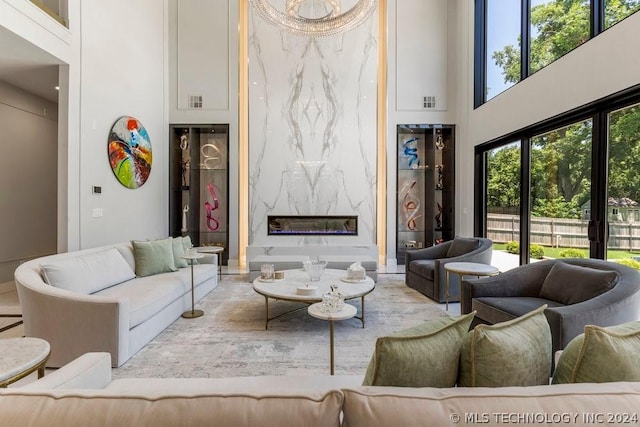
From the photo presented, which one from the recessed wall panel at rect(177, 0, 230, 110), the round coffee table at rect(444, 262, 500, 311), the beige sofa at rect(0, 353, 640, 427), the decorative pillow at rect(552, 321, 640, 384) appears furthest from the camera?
the recessed wall panel at rect(177, 0, 230, 110)

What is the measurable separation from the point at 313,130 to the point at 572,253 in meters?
4.64

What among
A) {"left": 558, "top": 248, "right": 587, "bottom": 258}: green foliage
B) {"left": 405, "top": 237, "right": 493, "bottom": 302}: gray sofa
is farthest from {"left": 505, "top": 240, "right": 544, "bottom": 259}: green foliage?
{"left": 405, "top": 237, "right": 493, "bottom": 302}: gray sofa

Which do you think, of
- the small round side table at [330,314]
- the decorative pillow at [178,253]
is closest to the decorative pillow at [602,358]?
the small round side table at [330,314]

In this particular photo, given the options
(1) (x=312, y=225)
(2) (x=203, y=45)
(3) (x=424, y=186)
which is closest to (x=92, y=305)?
(1) (x=312, y=225)

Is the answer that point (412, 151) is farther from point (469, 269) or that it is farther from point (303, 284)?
point (303, 284)

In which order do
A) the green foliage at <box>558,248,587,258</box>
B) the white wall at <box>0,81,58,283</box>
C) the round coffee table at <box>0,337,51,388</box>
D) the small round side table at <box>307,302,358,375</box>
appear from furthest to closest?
the white wall at <box>0,81,58,283</box>
the green foliage at <box>558,248,587,258</box>
the small round side table at <box>307,302,358,375</box>
the round coffee table at <box>0,337,51,388</box>

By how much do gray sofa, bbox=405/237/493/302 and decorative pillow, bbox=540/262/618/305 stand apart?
1.17 metres

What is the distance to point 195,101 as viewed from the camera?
6.39m

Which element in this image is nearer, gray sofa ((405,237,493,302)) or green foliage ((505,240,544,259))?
gray sofa ((405,237,493,302))

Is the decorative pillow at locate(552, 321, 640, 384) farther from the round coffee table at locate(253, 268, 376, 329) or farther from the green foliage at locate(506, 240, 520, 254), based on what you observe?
the green foliage at locate(506, 240, 520, 254)

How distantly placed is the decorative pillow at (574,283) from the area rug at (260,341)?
117 cm

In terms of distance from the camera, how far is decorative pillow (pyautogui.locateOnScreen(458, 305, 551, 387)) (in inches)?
39.6

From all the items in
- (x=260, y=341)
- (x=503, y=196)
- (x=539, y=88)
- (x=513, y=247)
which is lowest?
(x=260, y=341)

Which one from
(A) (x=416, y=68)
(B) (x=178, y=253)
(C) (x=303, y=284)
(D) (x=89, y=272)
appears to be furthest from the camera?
(A) (x=416, y=68)
